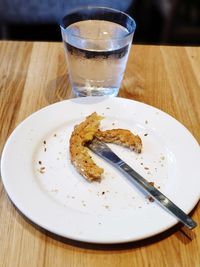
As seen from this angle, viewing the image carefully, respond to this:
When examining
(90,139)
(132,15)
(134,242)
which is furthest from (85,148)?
(132,15)

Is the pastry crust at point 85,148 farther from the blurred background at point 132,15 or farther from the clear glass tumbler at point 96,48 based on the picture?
the blurred background at point 132,15

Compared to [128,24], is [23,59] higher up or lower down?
lower down

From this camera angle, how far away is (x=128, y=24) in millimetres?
731

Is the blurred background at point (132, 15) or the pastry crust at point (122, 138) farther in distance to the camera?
the blurred background at point (132, 15)

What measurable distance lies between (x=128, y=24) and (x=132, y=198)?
369mm

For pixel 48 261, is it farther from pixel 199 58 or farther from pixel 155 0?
pixel 155 0

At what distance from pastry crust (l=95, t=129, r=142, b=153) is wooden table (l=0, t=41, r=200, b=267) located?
122 millimetres

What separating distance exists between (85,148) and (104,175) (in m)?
0.06

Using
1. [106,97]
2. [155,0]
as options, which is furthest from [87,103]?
[155,0]

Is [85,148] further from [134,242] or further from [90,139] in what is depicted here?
[134,242]

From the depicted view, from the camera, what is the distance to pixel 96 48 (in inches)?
26.2

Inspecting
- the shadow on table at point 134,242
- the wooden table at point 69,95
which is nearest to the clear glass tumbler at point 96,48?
the wooden table at point 69,95

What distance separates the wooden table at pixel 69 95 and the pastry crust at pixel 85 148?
0.32ft

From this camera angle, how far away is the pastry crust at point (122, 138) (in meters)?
0.58
